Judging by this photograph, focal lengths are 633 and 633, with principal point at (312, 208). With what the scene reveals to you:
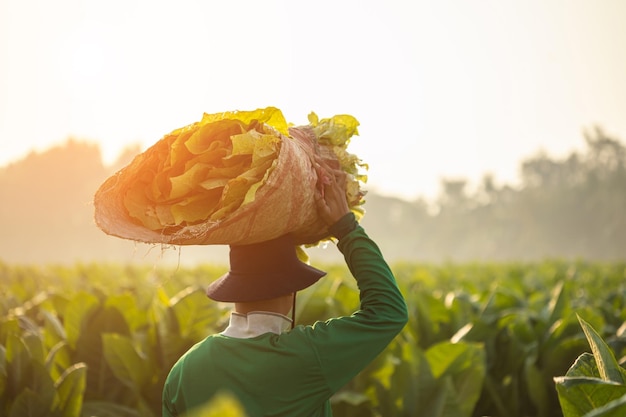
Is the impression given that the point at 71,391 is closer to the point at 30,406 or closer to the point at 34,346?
the point at 30,406

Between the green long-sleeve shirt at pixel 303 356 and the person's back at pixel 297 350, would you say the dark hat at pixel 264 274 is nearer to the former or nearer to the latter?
the person's back at pixel 297 350

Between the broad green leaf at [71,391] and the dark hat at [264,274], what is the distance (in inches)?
37.0

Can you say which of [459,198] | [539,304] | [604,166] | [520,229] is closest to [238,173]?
[539,304]

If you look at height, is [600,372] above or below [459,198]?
above

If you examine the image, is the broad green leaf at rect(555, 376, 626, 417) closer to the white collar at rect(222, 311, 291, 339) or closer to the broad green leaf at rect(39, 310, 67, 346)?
the white collar at rect(222, 311, 291, 339)

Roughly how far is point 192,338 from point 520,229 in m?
90.4

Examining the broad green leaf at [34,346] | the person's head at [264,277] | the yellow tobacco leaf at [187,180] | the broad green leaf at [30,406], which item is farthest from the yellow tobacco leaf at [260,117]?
the broad green leaf at [34,346]

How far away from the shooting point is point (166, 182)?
179 centimetres

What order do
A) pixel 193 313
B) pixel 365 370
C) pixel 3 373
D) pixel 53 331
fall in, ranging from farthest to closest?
pixel 53 331, pixel 193 313, pixel 365 370, pixel 3 373

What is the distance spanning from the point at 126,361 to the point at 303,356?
146 centimetres

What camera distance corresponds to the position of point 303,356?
1714 millimetres

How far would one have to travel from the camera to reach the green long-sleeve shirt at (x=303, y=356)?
1.73 m

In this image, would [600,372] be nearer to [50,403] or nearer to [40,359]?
[50,403]

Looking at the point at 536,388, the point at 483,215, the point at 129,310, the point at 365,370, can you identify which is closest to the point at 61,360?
the point at 129,310
